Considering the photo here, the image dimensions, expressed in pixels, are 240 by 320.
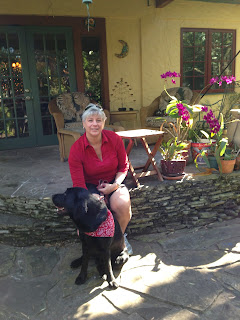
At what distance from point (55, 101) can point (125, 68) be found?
5.97 ft

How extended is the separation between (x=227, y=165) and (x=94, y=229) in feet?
6.26

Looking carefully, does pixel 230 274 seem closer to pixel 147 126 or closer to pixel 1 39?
pixel 147 126

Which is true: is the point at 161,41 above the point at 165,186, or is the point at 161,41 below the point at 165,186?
above

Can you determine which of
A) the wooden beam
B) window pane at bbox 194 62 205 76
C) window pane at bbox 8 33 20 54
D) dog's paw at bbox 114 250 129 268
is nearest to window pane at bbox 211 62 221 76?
window pane at bbox 194 62 205 76

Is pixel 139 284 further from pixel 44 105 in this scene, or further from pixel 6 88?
pixel 6 88

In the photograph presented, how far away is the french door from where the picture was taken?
16.2ft

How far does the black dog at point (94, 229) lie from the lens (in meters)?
1.75

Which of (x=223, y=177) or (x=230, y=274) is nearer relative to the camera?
(x=230, y=274)

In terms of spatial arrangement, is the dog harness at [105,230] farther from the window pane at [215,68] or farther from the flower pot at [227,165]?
the window pane at [215,68]

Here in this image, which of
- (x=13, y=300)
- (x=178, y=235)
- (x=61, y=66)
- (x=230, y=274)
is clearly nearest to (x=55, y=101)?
(x=61, y=66)

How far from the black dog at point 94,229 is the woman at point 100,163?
0.68 feet

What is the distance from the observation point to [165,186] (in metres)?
2.89

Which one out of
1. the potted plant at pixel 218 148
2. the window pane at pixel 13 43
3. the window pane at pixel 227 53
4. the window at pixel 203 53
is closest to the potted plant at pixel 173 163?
the potted plant at pixel 218 148

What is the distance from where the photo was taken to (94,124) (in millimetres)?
2141
